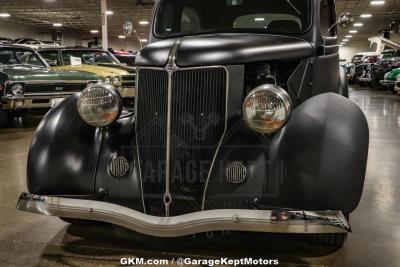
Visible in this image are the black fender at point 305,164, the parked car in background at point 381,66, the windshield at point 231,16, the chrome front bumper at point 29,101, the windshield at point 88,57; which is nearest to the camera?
the black fender at point 305,164

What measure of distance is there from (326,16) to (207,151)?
Answer: 187cm

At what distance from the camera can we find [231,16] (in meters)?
3.43

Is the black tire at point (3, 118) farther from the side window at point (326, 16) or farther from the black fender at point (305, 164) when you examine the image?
the black fender at point (305, 164)

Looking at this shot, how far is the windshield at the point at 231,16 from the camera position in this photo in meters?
3.27

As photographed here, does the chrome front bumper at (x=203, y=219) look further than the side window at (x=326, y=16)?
No

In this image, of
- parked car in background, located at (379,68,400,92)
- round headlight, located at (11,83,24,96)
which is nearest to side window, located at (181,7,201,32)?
round headlight, located at (11,83,24,96)

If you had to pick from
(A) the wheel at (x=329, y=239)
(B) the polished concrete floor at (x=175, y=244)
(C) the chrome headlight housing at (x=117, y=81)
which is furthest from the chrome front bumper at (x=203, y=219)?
(C) the chrome headlight housing at (x=117, y=81)

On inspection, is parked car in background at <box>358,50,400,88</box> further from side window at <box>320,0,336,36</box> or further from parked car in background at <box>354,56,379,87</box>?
side window at <box>320,0,336,36</box>

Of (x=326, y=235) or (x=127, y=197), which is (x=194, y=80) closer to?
(x=127, y=197)

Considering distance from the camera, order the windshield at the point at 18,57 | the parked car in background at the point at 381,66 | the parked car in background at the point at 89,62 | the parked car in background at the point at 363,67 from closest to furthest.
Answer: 1. the windshield at the point at 18,57
2. the parked car in background at the point at 89,62
3. the parked car in background at the point at 381,66
4. the parked car in background at the point at 363,67

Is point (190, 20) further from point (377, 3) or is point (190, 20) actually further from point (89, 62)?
point (377, 3)

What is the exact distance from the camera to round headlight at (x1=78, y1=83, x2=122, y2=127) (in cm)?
267

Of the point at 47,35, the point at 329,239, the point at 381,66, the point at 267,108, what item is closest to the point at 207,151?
the point at 267,108

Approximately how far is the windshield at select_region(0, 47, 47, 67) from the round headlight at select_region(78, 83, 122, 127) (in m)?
6.87
